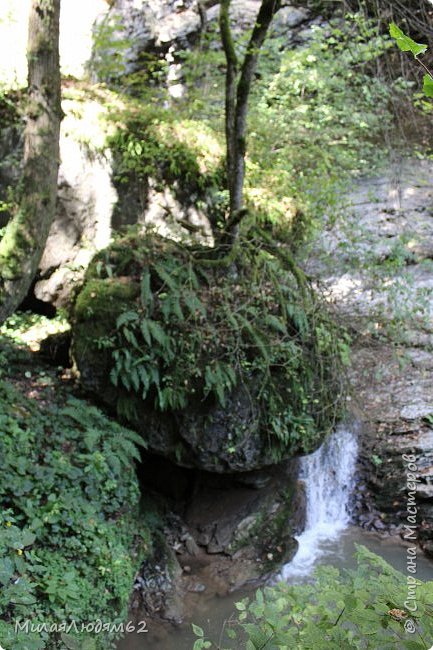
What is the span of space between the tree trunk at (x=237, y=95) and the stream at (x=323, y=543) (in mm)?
3899

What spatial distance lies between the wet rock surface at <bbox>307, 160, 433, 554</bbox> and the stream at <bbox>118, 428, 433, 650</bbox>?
27cm

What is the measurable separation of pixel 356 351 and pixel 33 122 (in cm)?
595

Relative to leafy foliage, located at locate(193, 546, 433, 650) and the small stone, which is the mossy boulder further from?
leafy foliage, located at locate(193, 546, 433, 650)

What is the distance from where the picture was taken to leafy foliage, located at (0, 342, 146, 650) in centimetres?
364

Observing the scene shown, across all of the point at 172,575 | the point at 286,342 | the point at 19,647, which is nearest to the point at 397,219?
the point at 286,342

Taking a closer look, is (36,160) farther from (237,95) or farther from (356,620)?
(356,620)

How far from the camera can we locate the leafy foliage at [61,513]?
3.64 metres

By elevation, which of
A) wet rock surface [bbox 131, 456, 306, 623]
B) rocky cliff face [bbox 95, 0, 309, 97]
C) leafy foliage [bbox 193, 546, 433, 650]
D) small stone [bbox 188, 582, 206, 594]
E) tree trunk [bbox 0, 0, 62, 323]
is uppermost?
rocky cliff face [bbox 95, 0, 309, 97]

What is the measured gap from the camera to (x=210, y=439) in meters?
5.90

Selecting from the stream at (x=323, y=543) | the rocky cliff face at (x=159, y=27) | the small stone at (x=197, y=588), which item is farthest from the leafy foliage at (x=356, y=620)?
the rocky cliff face at (x=159, y=27)

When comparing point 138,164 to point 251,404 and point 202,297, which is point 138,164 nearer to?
point 202,297

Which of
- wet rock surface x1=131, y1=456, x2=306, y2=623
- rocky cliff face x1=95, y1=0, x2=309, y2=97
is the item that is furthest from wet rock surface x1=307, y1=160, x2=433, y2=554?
rocky cliff face x1=95, y1=0, x2=309, y2=97

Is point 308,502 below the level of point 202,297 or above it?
below

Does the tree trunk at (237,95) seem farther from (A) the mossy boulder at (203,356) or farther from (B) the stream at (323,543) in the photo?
(B) the stream at (323,543)
